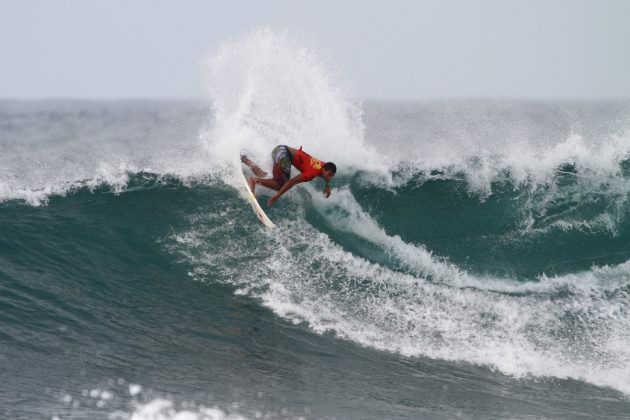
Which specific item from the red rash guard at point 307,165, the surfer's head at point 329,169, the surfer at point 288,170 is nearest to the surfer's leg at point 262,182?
the surfer at point 288,170

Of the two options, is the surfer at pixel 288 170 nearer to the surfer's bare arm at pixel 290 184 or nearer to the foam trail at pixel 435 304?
Answer: the surfer's bare arm at pixel 290 184

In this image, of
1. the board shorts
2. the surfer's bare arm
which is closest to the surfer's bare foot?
the board shorts

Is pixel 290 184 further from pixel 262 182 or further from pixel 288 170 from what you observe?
pixel 262 182

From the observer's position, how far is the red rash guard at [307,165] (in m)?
8.31

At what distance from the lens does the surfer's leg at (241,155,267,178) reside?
9.54 meters

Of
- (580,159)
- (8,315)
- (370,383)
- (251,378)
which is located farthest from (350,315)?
(580,159)

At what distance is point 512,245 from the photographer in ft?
30.2

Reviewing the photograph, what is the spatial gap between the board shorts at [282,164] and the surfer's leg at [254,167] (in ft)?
1.83

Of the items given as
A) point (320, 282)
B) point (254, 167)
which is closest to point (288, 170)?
point (254, 167)

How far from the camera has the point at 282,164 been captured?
8781 mm

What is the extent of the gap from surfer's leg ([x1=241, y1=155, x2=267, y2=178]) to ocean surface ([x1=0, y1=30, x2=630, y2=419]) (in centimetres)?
16

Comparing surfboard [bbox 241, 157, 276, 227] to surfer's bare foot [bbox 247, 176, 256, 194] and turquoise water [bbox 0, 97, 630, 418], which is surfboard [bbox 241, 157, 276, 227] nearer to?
surfer's bare foot [bbox 247, 176, 256, 194]

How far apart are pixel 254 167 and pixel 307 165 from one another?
1438 mm

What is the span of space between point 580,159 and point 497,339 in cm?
475
